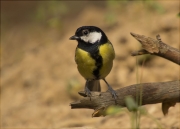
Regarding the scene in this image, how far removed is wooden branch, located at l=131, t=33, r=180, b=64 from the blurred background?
1.02 metres

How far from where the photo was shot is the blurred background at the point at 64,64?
5750mm

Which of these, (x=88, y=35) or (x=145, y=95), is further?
(x=88, y=35)

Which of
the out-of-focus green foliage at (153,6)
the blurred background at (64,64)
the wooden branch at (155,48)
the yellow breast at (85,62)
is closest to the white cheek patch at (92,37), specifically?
the yellow breast at (85,62)

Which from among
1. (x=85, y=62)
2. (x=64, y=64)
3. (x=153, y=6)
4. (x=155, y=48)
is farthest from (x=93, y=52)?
(x=64, y=64)

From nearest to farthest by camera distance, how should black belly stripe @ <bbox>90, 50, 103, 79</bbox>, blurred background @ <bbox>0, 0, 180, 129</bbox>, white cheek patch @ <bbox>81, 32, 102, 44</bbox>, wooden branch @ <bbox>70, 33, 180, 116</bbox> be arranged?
wooden branch @ <bbox>70, 33, 180, 116</bbox> < black belly stripe @ <bbox>90, 50, 103, 79</bbox> < white cheek patch @ <bbox>81, 32, 102, 44</bbox> < blurred background @ <bbox>0, 0, 180, 129</bbox>

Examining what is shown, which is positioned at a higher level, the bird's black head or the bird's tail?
the bird's black head

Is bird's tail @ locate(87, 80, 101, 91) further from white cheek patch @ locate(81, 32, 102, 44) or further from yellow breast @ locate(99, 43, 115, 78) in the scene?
white cheek patch @ locate(81, 32, 102, 44)

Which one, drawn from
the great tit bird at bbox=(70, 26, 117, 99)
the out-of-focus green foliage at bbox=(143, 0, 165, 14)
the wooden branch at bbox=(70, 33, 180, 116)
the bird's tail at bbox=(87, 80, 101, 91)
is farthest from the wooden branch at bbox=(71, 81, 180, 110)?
the out-of-focus green foliage at bbox=(143, 0, 165, 14)

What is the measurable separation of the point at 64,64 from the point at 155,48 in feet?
11.6

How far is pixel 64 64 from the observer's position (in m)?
6.86

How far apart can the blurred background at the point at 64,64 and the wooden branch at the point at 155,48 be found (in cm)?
102

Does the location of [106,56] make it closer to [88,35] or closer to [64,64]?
[88,35]

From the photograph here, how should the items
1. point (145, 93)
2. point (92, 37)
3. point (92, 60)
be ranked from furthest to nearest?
point (92, 37) < point (92, 60) < point (145, 93)

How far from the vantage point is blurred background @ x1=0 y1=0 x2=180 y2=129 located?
5750mm
